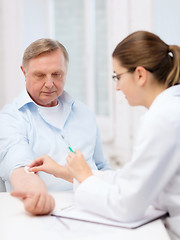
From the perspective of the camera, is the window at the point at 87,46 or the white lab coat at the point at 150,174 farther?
the window at the point at 87,46

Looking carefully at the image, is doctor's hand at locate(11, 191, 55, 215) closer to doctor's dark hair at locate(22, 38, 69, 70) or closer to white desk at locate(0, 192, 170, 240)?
white desk at locate(0, 192, 170, 240)

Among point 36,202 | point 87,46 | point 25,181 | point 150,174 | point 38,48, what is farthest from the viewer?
point 87,46

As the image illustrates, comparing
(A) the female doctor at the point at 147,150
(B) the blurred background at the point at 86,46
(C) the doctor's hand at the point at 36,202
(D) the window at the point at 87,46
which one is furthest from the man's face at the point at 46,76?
(D) the window at the point at 87,46

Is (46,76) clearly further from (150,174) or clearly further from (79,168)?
(150,174)

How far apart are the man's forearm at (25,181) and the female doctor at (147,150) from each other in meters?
0.21

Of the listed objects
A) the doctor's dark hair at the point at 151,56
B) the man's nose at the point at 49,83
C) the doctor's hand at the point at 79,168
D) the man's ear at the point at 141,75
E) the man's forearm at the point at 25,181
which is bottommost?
the man's forearm at the point at 25,181

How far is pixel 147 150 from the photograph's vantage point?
0.94 m

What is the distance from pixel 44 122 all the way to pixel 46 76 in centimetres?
21

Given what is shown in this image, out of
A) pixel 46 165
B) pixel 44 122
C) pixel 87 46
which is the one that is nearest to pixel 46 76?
pixel 44 122

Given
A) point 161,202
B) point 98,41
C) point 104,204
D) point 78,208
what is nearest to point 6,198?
point 78,208

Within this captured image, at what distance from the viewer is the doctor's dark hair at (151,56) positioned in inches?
42.3

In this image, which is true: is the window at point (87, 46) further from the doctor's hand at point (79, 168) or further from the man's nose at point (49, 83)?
the doctor's hand at point (79, 168)

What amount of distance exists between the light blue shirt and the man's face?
0.16 ft

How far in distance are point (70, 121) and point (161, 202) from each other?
31.6 inches
